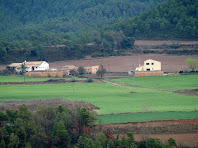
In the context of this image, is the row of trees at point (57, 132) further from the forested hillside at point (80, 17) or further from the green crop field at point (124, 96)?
the forested hillside at point (80, 17)

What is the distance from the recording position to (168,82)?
204ft

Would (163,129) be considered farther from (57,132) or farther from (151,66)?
(151,66)

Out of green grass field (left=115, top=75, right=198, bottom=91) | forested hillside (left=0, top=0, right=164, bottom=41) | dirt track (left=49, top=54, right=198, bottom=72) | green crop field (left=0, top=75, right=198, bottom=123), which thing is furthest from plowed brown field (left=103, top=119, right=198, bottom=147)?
forested hillside (left=0, top=0, right=164, bottom=41)

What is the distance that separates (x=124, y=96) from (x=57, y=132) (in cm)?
1937

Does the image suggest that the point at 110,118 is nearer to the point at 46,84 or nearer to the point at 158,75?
the point at 46,84

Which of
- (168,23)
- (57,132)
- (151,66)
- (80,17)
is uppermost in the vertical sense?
(80,17)

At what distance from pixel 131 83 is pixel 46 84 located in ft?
42.4

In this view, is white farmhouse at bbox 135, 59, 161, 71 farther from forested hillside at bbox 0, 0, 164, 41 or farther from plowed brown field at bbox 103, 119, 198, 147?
forested hillside at bbox 0, 0, 164, 41

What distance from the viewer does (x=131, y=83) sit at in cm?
6262

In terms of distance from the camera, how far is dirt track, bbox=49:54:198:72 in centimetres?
8212

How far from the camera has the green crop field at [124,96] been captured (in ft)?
125

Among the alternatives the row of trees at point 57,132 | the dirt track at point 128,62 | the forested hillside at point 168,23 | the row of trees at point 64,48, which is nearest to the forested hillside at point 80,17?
the forested hillside at point 168,23

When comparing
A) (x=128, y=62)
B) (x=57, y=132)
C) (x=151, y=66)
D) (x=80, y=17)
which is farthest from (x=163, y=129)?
(x=80, y=17)

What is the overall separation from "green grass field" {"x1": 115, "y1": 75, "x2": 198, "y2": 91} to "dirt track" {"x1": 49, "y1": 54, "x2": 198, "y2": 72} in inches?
496
